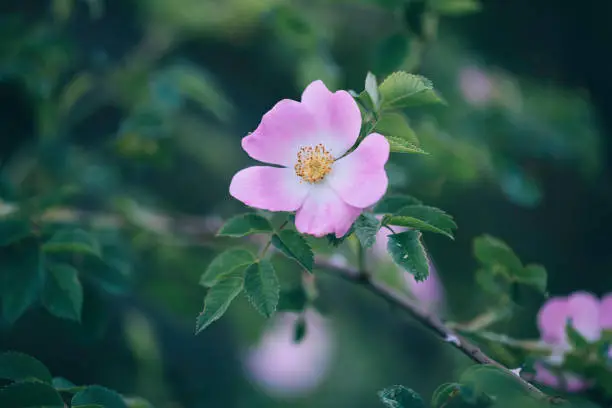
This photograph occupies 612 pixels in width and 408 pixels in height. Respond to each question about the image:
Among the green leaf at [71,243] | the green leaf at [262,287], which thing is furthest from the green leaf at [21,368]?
the green leaf at [262,287]

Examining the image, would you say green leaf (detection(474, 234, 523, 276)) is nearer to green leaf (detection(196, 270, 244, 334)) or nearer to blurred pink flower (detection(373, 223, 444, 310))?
green leaf (detection(196, 270, 244, 334))

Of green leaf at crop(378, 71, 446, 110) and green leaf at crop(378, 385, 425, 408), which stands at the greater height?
green leaf at crop(378, 71, 446, 110)

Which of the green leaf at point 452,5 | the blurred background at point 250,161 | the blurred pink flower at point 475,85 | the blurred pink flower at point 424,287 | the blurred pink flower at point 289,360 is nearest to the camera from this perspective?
the green leaf at point 452,5

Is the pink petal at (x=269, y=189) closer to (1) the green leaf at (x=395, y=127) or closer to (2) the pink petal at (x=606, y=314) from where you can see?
(1) the green leaf at (x=395, y=127)

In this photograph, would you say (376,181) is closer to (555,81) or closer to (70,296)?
(70,296)

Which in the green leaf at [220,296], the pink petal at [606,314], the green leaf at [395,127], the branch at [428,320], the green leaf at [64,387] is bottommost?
the green leaf at [64,387]

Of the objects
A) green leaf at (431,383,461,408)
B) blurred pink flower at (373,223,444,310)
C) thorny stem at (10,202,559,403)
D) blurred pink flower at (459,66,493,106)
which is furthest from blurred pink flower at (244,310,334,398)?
green leaf at (431,383,461,408)

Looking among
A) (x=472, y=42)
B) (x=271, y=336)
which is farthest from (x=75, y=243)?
(x=472, y=42)
